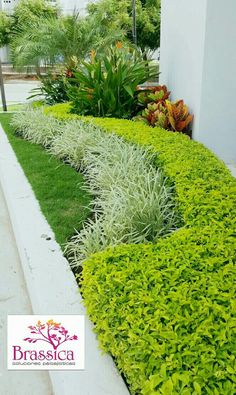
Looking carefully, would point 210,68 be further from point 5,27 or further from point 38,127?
point 5,27

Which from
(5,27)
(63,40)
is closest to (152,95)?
(63,40)

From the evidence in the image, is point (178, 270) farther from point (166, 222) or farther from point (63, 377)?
point (166, 222)

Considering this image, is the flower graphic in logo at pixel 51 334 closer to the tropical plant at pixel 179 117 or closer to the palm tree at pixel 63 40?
→ the tropical plant at pixel 179 117

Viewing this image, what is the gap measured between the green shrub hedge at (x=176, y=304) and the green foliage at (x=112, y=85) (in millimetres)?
3664

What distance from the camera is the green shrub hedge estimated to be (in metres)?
1.39

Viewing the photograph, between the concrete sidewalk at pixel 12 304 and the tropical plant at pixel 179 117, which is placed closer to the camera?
the concrete sidewalk at pixel 12 304

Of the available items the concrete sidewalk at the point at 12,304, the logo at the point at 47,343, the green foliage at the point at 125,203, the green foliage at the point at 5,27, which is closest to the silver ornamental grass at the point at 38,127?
the green foliage at the point at 125,203

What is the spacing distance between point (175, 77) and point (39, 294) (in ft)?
15.8

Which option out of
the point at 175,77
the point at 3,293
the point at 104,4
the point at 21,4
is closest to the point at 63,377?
the point at 3,293

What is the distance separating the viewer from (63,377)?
70.1 inches

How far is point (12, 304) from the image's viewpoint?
8.66 feet

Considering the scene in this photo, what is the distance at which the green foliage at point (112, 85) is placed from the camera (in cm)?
593

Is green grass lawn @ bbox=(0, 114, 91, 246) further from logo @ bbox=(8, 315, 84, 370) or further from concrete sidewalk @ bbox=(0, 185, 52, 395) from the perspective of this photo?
logo @ bbox=(8, 315, 84, 370)

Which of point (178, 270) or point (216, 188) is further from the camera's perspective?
point (216, 188)
